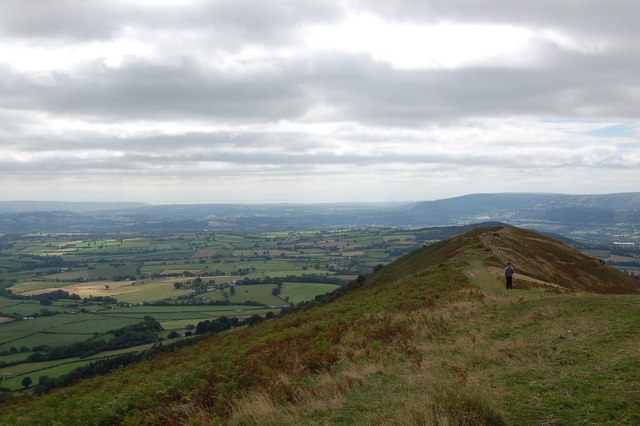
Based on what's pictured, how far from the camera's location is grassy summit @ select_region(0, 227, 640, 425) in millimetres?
8852

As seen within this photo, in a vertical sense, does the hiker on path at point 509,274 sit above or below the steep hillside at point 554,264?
above

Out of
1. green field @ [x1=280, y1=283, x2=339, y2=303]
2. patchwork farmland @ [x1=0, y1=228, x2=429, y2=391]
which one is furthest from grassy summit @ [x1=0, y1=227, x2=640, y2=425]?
green field @ [x1=280, y1=283, x2=339, y2=303]

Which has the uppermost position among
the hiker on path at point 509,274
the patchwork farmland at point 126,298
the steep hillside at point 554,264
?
the hiker on path at point 509,274

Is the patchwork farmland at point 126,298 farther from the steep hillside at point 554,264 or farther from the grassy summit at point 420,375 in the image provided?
the grassy summit at point 420,375

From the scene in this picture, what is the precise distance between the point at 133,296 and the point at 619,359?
5167 inches

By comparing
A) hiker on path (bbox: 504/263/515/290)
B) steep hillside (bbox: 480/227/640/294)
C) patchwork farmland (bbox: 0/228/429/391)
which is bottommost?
patchwork farmland (bbox: 0/228/429/391)

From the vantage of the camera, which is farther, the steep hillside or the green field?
the green field

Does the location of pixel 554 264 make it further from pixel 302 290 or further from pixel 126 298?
pixel 126 298

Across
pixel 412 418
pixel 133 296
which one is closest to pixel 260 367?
pixel 412 418

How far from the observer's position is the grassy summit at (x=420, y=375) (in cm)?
885

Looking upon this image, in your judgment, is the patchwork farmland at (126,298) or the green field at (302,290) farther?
the green field at (302,290)

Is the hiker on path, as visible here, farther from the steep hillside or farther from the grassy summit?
the steep hillside

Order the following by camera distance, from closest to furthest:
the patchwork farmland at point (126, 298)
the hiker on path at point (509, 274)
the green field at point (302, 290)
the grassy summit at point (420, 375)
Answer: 1. the grassy summit at point (420, 375)
2. the hiker on path at point (509, 274)
3. the patchwork farmland at point (126, 298)
4. the green field at point (302, 290)

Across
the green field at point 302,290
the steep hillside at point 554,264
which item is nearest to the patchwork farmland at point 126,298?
the green field at point 302,290
